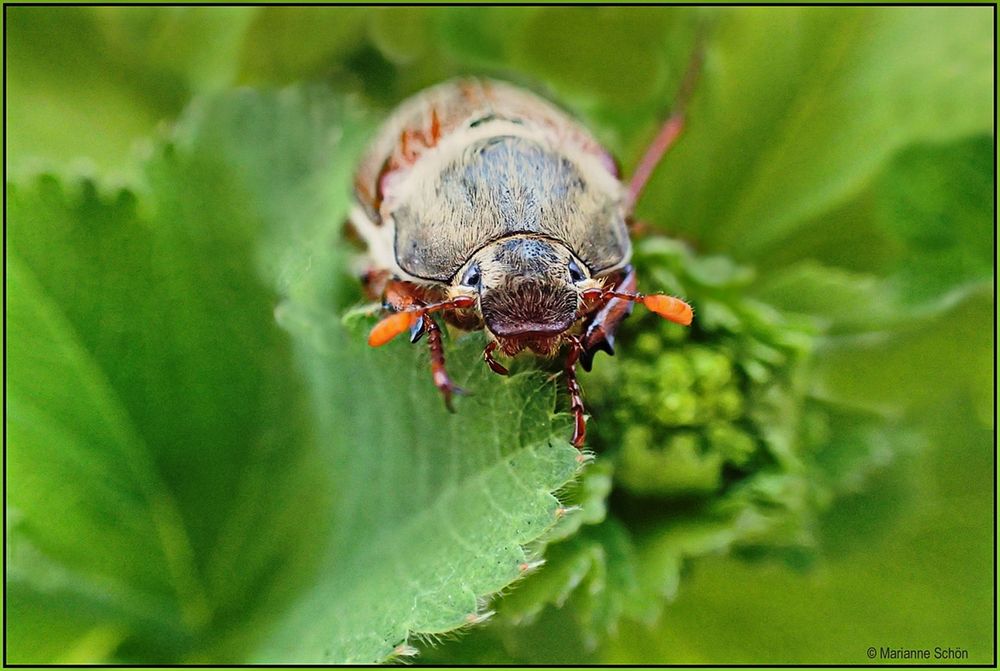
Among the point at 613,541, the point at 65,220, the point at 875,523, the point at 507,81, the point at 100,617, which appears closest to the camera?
the point at 613,541

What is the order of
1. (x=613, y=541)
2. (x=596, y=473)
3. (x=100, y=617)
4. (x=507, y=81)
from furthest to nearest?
(x=507, y=81) < (x=100, y=617) < (x=613, y=541) < (x=596, y=473)

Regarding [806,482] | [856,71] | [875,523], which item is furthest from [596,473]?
[856,71]

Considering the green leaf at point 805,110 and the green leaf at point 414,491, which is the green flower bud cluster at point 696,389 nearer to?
the green leaf at point 414,491

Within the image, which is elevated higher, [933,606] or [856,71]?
[856,71]

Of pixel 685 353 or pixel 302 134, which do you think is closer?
pixel 685 353

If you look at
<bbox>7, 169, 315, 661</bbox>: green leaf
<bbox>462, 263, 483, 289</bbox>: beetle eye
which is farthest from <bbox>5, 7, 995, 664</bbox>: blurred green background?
<bbox>462, 263, 483, 289</bbox>: beetle eye

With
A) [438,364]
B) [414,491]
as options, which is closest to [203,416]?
[414,491]

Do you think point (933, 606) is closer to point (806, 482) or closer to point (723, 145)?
point (806, 482)

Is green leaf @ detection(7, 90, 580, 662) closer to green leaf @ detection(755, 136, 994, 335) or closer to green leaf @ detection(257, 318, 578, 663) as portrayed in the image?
green leaf @ detection(257, 318, 578, 663)
